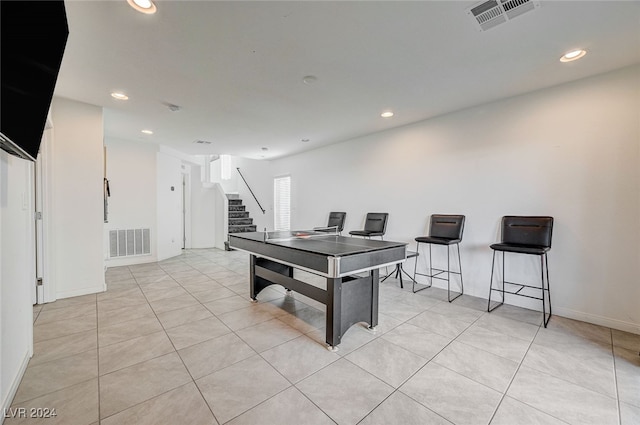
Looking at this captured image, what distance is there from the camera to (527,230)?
119 inches

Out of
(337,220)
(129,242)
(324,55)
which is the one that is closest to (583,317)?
(337,220)

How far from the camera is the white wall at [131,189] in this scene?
511 centimetres

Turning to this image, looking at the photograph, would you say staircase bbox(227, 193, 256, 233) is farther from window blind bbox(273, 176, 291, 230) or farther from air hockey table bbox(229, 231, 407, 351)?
air hockey table bbox(229, 231, 407, 351)

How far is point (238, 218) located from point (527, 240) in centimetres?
701

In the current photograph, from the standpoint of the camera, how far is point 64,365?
202 centimetres

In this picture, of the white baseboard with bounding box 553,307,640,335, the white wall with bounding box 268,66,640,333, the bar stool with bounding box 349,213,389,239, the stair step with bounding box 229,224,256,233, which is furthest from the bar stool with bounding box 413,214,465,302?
the stair step with bounding box 229,224,256,233

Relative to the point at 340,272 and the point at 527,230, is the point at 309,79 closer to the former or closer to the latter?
the point at 340,272

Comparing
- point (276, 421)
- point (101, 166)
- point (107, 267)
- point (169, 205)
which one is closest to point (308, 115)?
point (101, 166)

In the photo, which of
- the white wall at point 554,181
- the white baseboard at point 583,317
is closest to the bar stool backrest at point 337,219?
the white wall at point 554,181

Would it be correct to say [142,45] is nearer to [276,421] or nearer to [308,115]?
[308,115]

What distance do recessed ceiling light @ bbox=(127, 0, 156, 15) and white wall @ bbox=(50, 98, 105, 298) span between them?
2.56 metres

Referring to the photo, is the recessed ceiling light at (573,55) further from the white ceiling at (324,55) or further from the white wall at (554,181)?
the white wall at (554,181)

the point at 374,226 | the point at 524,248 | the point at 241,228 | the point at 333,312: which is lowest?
the point at 333,312

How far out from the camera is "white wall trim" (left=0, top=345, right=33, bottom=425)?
5.06ft
